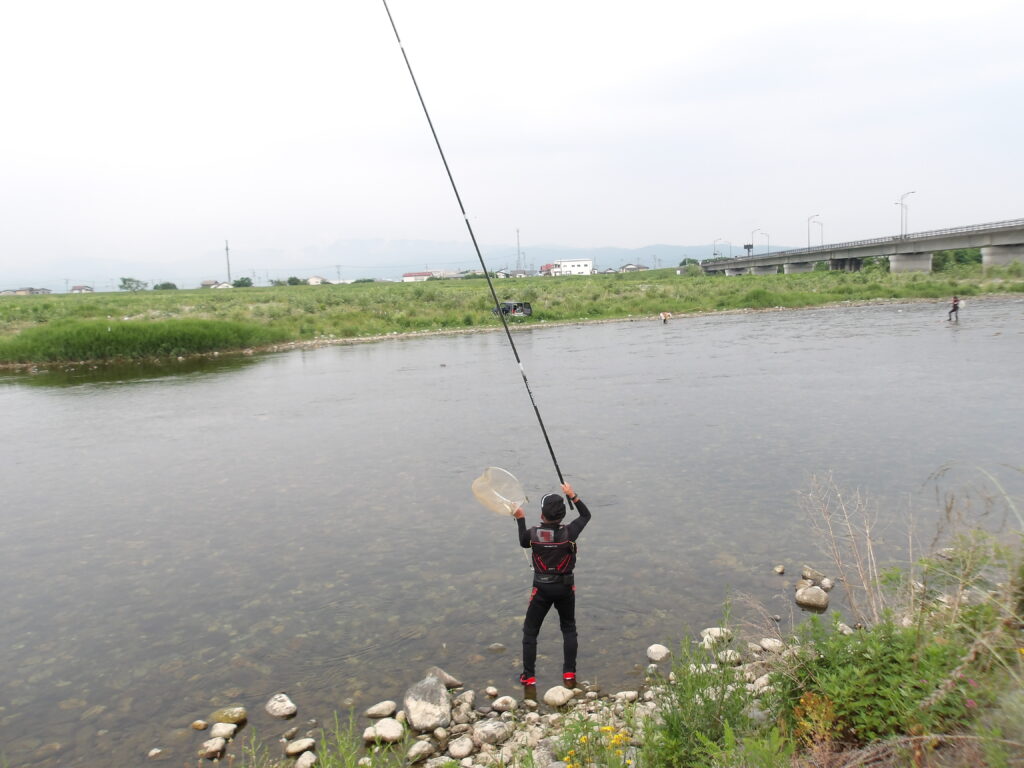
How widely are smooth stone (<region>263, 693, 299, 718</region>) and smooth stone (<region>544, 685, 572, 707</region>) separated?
2164 millimetres

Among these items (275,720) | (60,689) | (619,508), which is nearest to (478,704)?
(275,720)

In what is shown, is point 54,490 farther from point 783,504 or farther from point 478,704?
point 783,504

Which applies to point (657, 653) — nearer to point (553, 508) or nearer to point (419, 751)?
point (553, 508)

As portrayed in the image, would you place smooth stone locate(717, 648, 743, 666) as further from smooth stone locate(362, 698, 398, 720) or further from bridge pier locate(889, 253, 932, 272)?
bridge pier locate(889, 253, 932, 272)

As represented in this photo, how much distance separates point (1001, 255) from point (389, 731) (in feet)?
269

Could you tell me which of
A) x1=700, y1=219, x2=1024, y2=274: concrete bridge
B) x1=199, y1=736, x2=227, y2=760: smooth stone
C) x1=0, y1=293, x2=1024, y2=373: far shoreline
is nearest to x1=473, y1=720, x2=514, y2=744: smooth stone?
x1=199, y1=736, x2=227, y2=760: smooth stone

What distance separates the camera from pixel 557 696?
5.95 m

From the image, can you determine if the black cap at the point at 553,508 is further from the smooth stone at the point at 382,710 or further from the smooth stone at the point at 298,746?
the smooth stone at the point at 298,746

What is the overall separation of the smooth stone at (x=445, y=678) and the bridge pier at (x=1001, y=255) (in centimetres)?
7878

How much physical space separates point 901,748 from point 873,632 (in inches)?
38.3

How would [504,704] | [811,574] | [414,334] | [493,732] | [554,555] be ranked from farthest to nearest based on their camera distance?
[414,334] → [811,574] → [554,555] → [504,704] → [493,732]

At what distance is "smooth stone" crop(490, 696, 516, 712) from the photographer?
5888mm

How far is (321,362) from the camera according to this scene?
109 feet

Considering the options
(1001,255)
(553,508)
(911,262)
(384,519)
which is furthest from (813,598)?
(911,262)
